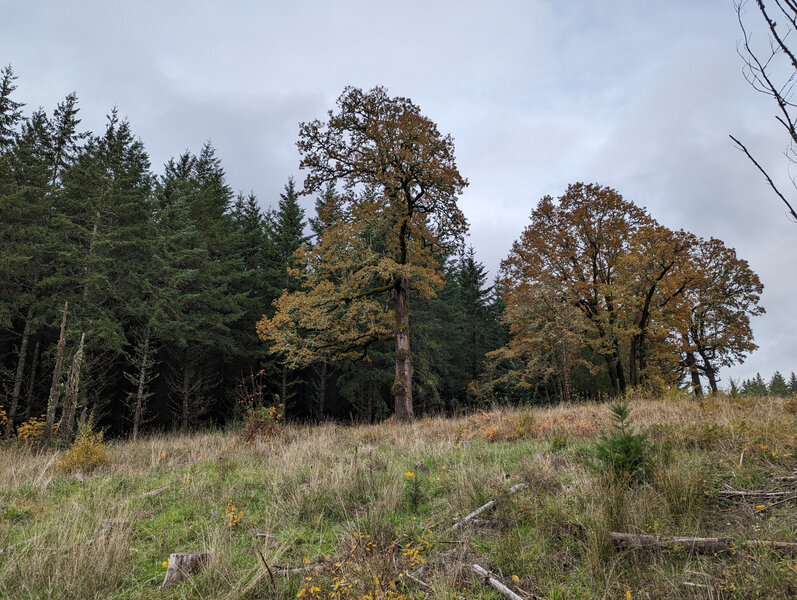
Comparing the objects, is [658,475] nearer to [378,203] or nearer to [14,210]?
[378,203]

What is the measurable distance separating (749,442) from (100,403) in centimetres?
2256

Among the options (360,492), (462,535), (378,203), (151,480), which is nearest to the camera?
(462,535)

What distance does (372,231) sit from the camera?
1492cm

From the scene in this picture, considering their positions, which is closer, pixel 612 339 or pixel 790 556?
pixel 790 556

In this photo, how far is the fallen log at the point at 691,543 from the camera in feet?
8.63

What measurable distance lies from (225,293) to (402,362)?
1399 cm

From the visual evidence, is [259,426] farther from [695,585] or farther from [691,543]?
[695,585]

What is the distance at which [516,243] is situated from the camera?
2217 centimetres

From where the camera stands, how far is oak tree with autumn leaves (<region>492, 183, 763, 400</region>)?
666 inches

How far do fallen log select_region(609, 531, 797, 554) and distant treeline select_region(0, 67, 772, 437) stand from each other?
9013 mm

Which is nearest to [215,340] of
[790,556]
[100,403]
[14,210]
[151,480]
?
[100,403]

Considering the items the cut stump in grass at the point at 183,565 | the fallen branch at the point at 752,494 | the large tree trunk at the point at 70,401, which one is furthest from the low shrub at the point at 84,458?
the fallen branch at the point at 752,494

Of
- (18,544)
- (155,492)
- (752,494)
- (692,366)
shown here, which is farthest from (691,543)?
(692,366)

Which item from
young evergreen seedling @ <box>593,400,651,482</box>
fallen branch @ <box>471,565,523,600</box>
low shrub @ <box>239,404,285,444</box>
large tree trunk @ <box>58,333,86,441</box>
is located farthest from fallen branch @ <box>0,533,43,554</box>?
large tree trunk @ <box>58,333,86,441</box>
